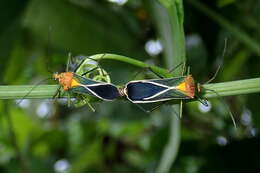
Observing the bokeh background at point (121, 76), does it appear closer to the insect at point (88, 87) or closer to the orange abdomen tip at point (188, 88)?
the insect at point (88, 87)

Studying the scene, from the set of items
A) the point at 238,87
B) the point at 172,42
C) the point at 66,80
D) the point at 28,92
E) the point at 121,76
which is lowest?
the point at 238,87

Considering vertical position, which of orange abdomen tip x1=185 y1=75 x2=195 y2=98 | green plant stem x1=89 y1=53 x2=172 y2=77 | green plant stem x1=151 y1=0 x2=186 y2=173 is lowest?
orange abdomen tip x1=185 y1=75 x2=195 y2=98

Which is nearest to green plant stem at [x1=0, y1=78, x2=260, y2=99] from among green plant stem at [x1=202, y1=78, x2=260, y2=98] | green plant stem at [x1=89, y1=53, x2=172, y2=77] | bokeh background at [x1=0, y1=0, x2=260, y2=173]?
green plant stem at [x1=202, y1=78, x2=260, y2=98]

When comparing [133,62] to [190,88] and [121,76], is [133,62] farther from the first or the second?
[121,76]

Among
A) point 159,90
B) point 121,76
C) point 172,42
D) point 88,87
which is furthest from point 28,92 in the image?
point 121,76

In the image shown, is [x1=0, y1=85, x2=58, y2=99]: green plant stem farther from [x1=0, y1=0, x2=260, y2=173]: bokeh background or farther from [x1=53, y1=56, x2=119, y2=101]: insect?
[x1=0, y1=0, x2=260, y2=173]: bokeh background

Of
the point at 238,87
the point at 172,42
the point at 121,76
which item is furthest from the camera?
the point at 121,76

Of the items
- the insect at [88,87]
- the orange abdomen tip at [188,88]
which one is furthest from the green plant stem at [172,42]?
the insect at [88,87]

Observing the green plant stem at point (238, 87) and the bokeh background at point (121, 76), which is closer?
the green plant stem at point (238, 87)
